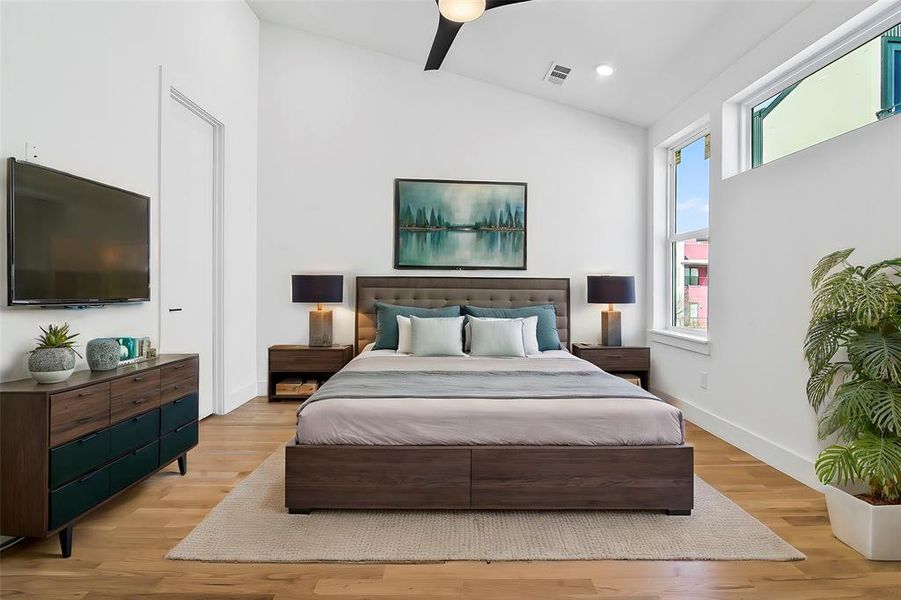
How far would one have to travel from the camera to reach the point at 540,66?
14.6 feet

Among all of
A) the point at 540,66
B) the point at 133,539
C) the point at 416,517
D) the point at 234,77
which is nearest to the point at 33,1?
the point at 234,77

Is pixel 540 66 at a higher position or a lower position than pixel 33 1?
higher

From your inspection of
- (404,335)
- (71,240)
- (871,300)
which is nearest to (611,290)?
(404,335)

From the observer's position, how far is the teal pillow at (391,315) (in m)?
4.41

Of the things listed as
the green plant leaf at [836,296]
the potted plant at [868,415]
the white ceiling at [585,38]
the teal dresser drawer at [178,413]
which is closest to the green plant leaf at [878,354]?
the potted plant at [868,415]

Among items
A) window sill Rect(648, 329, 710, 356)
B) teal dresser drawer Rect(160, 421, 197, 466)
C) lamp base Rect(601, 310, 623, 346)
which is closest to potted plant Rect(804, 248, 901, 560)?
window sill Rect(648, 329, 710, 356)

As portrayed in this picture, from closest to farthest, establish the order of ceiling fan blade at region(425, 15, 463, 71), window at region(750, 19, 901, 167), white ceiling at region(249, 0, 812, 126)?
window at region(750, 19, 901, 167), ceiling fan blade at region(425, 15, 463, 71), white ceiling at region(249, 0, 812, 126)

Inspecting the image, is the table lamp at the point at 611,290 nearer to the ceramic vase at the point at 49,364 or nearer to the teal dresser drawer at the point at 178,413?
the teal dresser drawer at the point at 178,413

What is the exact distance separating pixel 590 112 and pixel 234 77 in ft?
11.0

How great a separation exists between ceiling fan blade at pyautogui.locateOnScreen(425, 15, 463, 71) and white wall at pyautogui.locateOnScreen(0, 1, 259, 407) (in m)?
1.81

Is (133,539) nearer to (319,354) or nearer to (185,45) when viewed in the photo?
(319,354)

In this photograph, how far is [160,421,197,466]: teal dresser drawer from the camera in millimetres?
2745

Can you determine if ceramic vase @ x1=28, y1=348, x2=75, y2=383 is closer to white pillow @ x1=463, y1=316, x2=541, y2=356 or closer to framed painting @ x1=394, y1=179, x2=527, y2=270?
white pillow @ x1=463, y1=316, x2=541, y2=356

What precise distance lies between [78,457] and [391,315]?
2.67 meters
